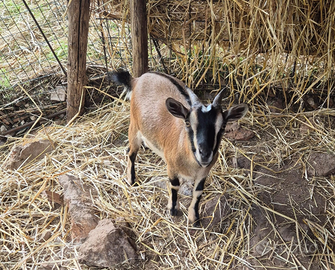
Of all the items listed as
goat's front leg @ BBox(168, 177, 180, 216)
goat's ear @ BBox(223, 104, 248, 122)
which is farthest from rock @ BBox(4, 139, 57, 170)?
goat's ear @ BBox(223, 104, 248, 122)

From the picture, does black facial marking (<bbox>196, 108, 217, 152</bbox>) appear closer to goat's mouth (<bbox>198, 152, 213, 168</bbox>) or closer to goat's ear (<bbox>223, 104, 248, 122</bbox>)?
goat's mouth (<bbox>198, 152, 213, 168</bbox>)

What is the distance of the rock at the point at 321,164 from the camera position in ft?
12.0

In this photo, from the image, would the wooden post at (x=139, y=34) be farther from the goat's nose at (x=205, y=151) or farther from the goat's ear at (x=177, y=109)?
the goat's nose at (x=205, y=151)

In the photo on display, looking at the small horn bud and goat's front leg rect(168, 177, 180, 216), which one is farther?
goat's front leg rect(168, 177, 180, 216)

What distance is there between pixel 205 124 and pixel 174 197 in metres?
1.07

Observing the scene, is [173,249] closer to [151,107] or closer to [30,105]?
[151,107]

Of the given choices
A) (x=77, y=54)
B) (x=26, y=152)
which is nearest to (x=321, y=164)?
(x=77, y=54)

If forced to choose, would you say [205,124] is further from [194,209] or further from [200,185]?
[194,209]

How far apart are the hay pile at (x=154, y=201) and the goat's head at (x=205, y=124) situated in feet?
3.17

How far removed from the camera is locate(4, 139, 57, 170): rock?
13.0ft

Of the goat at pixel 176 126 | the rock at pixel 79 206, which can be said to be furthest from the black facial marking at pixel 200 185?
the rock at pixel 79 206

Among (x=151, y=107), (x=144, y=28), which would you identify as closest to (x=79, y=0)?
(x=144, y=28)

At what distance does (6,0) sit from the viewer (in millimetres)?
6270

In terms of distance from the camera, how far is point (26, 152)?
400 centimetres
